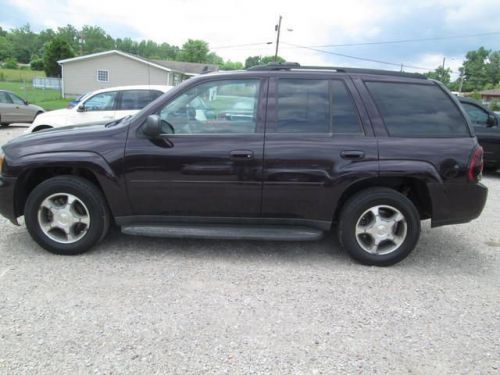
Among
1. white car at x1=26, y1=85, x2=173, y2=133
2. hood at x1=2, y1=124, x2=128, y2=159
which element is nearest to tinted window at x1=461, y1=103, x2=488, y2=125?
white car at x1=26, y1=85, x2=173, y2=133

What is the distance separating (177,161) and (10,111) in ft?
48.5

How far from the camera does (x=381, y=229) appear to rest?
12.7 ft

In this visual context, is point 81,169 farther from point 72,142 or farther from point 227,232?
point 227,232

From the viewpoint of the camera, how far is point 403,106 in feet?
12.8

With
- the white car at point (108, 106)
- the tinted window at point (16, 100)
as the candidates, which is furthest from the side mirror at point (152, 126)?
the tinted window at point (16, 100)

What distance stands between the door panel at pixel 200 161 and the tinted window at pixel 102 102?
20.0 feet

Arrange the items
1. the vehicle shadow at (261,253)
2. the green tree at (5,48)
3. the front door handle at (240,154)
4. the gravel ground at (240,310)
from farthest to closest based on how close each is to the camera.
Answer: the green tree at (5,48) < the vehicle shadow at (261,253) < the front door handle at (240,154) < the gravel ground at (240,310)

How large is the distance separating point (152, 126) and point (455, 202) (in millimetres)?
2906

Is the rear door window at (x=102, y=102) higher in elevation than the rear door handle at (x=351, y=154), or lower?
higher

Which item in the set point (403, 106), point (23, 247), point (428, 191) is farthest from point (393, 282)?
point (23, 247)

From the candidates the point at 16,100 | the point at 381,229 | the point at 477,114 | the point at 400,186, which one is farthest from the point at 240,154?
the point at 16,100

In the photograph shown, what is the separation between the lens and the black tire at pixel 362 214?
3.82 m

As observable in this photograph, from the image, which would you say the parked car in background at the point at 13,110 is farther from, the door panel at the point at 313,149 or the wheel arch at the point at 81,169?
the door panel at the point at 313,149

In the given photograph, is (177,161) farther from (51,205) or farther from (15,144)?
(15,144)
